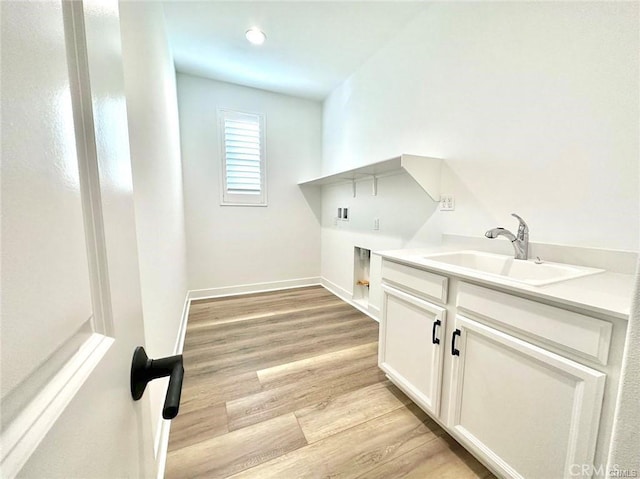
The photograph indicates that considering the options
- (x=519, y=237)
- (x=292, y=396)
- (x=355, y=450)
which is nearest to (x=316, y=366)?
(x=292, y=396)

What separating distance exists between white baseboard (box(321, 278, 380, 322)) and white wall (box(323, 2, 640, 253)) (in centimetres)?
123

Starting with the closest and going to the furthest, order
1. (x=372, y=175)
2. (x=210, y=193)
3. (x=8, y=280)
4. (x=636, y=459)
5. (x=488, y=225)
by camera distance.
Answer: (x=8, y=280), (x=636, y=459), (x=488, y=225), (x=372, y=175), (x=210, y=193)

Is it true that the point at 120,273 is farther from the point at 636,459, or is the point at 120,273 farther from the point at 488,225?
the point at 488,225

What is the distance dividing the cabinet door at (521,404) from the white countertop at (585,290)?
0.20m

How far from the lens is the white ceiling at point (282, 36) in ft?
6.57

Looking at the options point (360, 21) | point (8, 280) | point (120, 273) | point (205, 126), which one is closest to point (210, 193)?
point (205, 126)

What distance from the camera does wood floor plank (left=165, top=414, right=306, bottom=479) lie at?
1.16 meters

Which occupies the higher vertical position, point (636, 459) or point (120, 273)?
point (120, 273)

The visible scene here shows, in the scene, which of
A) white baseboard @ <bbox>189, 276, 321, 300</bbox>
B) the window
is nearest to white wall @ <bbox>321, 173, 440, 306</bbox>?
white baseboard @ <bbox>189, 276, 321, 300</bbox>

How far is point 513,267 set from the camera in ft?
4.51

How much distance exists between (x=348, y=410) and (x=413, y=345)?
21.2 inches

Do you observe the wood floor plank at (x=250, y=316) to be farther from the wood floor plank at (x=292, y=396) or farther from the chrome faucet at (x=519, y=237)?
the chrome faucet at (x=519, y=237)

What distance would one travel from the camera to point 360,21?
83.6 inches

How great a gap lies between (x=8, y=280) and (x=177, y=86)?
3650mm
